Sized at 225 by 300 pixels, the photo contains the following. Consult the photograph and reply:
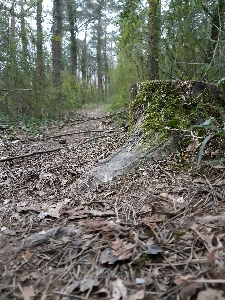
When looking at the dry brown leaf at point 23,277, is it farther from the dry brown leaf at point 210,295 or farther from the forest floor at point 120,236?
the dry brown leaf at point 210,295

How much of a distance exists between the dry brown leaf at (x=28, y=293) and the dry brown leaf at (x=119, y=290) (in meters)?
0.36

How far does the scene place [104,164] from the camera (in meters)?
2.51

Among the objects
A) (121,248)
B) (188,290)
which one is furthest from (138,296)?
(121,248)

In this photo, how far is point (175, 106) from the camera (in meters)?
2.64

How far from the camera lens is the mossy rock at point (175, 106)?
8.29 ft

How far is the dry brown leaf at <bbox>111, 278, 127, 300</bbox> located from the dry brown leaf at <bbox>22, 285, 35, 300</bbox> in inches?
14.0

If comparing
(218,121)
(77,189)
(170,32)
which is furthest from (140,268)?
(170,32)

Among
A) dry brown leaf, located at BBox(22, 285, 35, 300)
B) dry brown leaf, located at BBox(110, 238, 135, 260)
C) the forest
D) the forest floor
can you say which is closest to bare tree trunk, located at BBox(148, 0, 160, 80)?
the forest

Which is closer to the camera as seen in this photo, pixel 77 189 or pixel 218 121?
pixel 77 189

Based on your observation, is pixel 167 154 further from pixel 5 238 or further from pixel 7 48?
pixel 7 48

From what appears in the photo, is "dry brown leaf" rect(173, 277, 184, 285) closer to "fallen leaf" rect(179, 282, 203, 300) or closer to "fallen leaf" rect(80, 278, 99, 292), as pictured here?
"fallen leaf" rect(179, 282, 203, 300)

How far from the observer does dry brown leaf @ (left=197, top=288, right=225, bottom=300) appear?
3.16 ft

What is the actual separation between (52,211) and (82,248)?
0.59 metres

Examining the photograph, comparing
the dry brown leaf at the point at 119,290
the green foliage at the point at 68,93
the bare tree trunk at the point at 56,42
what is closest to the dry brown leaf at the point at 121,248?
the dry brown leaf at the point at 119,290
